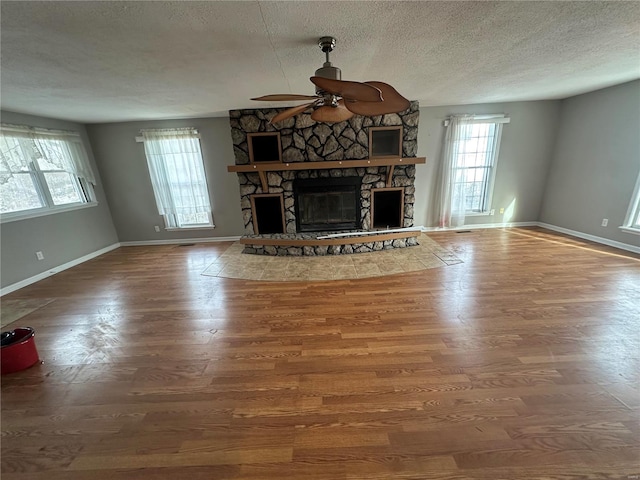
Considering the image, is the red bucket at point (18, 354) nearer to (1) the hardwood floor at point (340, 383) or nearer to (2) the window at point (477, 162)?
(1) the hardwood floor at point (340, 383)

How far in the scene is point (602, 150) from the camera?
150 inches

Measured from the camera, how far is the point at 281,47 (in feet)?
6.21

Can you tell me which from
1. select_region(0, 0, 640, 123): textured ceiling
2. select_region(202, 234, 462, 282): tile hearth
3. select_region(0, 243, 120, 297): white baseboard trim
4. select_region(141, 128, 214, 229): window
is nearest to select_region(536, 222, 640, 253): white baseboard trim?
select_region(0, 0, 640, 123): textured ceiling

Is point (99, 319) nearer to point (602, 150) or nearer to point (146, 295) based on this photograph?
point (146, 295)

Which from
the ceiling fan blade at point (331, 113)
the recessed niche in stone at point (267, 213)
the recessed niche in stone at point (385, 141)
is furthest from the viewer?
the recessed niche in stone at point (267, 213)

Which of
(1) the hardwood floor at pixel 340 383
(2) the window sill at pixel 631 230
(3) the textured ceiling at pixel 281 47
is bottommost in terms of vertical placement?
(1) the hardwood floor at pixel 340 383

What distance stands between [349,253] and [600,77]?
386cm

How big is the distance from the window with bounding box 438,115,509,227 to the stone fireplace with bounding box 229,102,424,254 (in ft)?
2.96

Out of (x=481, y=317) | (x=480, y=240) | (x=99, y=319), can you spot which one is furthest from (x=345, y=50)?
(x=480, y=240)

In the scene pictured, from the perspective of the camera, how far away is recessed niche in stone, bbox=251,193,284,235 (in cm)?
431

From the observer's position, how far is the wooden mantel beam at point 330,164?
13.0 feet

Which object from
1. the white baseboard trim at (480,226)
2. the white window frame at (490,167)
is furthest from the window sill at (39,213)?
the white window frame at (490,167)

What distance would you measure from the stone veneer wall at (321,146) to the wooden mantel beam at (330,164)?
0.18 meters

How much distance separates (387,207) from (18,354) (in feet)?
14.7
